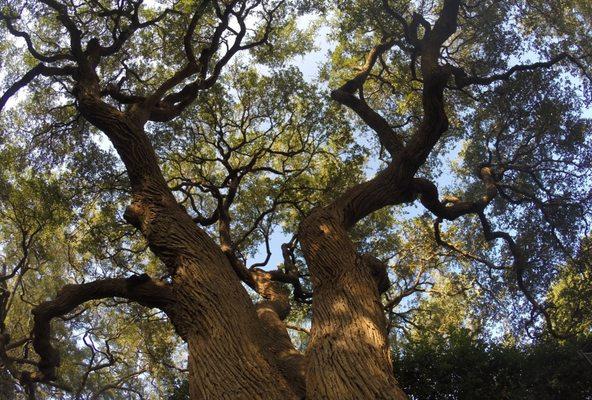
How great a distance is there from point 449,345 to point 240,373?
4820 mm

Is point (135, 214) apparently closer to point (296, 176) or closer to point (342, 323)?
point (342, 323)

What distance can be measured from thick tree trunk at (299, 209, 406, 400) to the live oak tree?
0.02 meters

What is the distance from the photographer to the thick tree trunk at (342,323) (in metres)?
3.46

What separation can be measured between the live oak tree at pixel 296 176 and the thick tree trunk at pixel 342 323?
0.06 feet

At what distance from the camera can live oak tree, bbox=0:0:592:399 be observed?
178 inches

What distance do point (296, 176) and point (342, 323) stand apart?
347 inches

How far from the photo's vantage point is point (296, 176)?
12.8 metres

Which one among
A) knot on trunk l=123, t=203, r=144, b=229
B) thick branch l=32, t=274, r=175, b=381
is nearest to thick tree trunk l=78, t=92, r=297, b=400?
knot on trunk l=123, t=203, r=144, b=229

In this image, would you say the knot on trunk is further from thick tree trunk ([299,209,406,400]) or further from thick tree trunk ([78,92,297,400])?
thick tree trunk ([299,209,406,400])

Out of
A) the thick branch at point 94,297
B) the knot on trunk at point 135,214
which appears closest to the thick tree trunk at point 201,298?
the knot on trunk at point 135,214

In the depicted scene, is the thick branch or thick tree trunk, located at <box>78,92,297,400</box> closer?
thick tree trunk, located at <box>78,92,297,400</box>

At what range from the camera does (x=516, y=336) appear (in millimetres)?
11469

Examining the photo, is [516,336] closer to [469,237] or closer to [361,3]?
[469,237]

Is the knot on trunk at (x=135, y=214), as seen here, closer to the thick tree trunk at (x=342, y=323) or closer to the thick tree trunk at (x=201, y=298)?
the thick tree trunk at (x=201, y=298)
